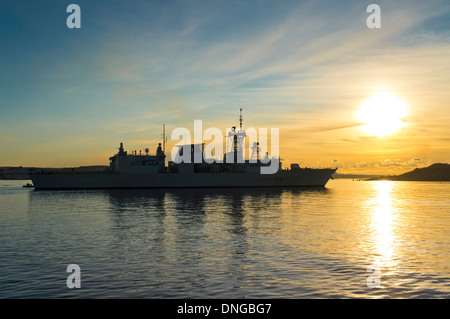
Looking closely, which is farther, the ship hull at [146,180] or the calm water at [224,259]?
the ship hull at [146,180]

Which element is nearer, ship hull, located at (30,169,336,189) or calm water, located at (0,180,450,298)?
calm water, located at (0,180,450,298)

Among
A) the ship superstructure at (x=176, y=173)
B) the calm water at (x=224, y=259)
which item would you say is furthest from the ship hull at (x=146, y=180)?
the calm water at (x=224, y=259)

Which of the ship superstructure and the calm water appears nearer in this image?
the calm water

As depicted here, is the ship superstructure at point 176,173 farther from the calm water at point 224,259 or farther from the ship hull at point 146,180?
the calm water at point 224,259

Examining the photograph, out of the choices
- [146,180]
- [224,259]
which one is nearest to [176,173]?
[146,180]

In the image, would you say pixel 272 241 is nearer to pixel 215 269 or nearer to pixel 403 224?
pixel 215 269

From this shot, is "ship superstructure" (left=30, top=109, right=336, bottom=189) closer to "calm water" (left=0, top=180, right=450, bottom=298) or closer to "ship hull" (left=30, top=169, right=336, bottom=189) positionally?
"ship hull" (left=30, top=169, right=336, bottom=189)

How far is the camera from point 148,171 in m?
64.7

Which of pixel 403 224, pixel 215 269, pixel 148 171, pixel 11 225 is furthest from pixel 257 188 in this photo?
pixel 215 269

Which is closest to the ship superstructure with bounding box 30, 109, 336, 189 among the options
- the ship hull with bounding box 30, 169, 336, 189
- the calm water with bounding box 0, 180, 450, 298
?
the ship hull with bounding box 30, 169, 336, 189

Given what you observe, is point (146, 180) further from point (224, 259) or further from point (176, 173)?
point (224, 259)

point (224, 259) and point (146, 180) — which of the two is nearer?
point (224, 259)
